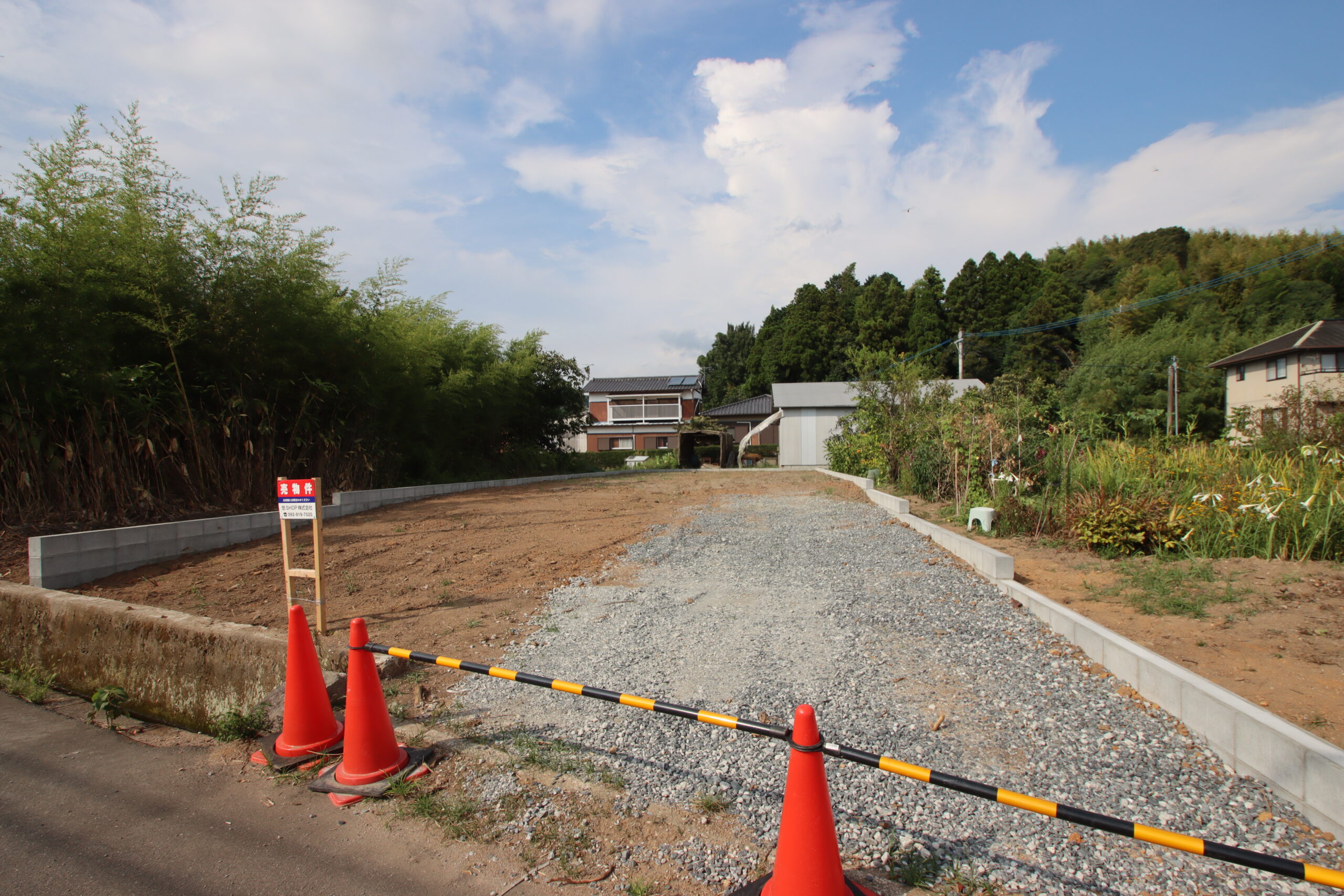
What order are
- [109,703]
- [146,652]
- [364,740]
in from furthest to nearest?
[146,652]
[109,703]
[364,740]

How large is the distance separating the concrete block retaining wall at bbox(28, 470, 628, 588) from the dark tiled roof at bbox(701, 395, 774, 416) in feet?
85.6

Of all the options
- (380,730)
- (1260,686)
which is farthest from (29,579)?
(1260,686)

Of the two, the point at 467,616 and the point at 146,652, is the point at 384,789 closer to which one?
the point at 467,616

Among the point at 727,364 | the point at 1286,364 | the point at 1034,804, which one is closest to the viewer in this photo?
the point at 1034,804

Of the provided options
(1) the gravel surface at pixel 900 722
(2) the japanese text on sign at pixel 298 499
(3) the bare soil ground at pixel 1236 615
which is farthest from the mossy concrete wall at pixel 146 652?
(3) the bare soil ground at pixel 1236 615

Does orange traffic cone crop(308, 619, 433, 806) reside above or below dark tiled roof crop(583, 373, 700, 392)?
below

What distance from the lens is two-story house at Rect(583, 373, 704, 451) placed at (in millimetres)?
38375

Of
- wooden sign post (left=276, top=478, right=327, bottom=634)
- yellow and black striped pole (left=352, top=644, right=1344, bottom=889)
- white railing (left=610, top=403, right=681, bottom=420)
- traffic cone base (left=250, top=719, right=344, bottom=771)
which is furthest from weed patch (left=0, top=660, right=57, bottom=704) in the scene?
white railing (left=610, top=403, right=681, bottom=420)

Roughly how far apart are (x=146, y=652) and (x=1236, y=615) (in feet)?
21.7

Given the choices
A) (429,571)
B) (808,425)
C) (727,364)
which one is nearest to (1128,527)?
(429,571)

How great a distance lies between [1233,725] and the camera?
267cm

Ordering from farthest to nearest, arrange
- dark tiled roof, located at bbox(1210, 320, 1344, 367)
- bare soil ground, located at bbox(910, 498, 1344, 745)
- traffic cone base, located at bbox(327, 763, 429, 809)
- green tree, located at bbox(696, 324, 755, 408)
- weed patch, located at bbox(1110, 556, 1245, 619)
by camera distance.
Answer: green tree, located at bbox(696, 324, 755, 408), dark tiled roof, located at bbox(1210, 320, 1344, 367), weed patch, located at bbox(1110, 556, 1245, 619), bare soil ground, located at bbox(910, 498, 1344, 745), traffic cone base, located at bbox(327, 763, 429, 809)

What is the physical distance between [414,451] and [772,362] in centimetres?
3168

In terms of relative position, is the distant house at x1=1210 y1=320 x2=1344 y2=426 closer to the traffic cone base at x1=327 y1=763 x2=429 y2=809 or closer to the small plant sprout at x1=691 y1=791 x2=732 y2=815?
the small plant sprout at x1=691 y1=791 x2=732 y2=815
